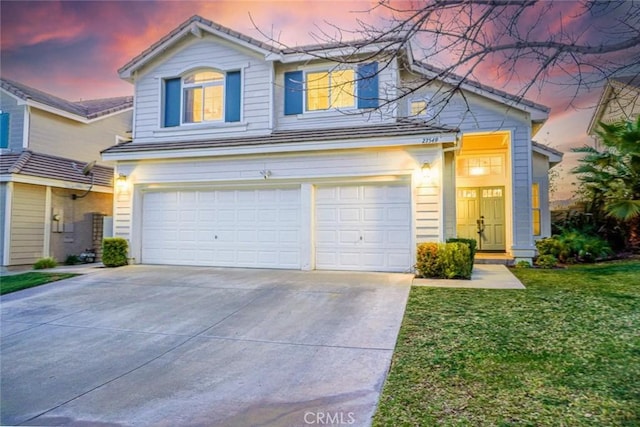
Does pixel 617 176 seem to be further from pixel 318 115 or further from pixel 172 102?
pixel 172 102

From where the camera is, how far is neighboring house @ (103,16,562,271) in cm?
934

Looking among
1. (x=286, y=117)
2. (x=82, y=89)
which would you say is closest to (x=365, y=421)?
(x=286, y=117)

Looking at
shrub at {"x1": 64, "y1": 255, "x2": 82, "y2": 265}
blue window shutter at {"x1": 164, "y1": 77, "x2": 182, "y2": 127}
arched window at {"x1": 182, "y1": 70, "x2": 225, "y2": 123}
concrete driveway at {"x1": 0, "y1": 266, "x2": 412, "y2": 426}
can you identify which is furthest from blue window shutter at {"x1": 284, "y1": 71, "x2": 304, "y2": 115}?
shrub at {"x1": 64, "y1": 255, "x2": 82, "y2": 265}

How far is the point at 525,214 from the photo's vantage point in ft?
36.8

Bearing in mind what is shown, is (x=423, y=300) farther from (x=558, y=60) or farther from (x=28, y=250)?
(x=28, y=250)

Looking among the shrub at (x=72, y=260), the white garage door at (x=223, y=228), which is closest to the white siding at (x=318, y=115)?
the white garage door at (x=223, y=228)

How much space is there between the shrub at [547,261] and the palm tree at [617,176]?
2.06m

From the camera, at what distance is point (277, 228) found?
33.3ft

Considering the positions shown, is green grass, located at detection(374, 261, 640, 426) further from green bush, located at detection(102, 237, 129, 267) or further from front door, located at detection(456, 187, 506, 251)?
green bush, located at detection(102, 237, 129, 267)

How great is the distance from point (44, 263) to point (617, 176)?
1732cm

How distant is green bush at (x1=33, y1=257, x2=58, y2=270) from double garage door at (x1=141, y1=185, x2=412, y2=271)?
10.4 feet

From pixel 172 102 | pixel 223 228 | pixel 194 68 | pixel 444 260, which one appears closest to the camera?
pixel 444 260

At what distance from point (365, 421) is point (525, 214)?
32.9ft

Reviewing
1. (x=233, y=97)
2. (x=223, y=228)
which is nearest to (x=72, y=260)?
(x=223, y=228)
